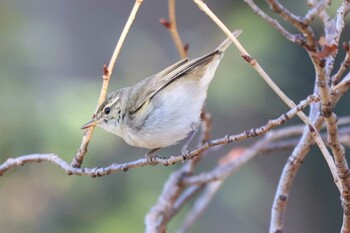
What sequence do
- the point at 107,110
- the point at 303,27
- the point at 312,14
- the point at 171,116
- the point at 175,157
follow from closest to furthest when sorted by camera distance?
the point at 303,27 → the point at 312,14 → the point at 175,157 → the point at 171,116 → the point at 107,110

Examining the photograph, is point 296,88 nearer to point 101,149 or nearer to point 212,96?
point 212,96

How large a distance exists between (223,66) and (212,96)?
22cm

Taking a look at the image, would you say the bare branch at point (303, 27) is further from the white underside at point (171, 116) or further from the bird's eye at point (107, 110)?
the bird's eye at point (107, 110)

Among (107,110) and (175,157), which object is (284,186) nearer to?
(175,157)

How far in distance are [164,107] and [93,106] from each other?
3.32ft

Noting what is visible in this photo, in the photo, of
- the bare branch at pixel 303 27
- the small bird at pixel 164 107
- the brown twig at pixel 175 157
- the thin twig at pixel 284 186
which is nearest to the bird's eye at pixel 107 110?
the small bird at pixel 164 107

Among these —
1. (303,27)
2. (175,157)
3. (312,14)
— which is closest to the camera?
(303,27)

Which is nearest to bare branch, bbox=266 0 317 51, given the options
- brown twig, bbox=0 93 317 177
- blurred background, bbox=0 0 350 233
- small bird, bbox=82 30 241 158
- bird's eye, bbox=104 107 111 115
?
brown twig, bbox=0 93 317 177

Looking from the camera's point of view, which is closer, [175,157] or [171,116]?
[175,157]

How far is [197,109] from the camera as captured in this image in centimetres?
276

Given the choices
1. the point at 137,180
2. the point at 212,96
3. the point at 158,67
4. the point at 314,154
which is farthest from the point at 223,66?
the point at 314,154

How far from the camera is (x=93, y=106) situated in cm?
366

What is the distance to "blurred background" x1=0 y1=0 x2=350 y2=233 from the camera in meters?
3.88

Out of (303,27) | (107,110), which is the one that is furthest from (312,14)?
(107,110)
